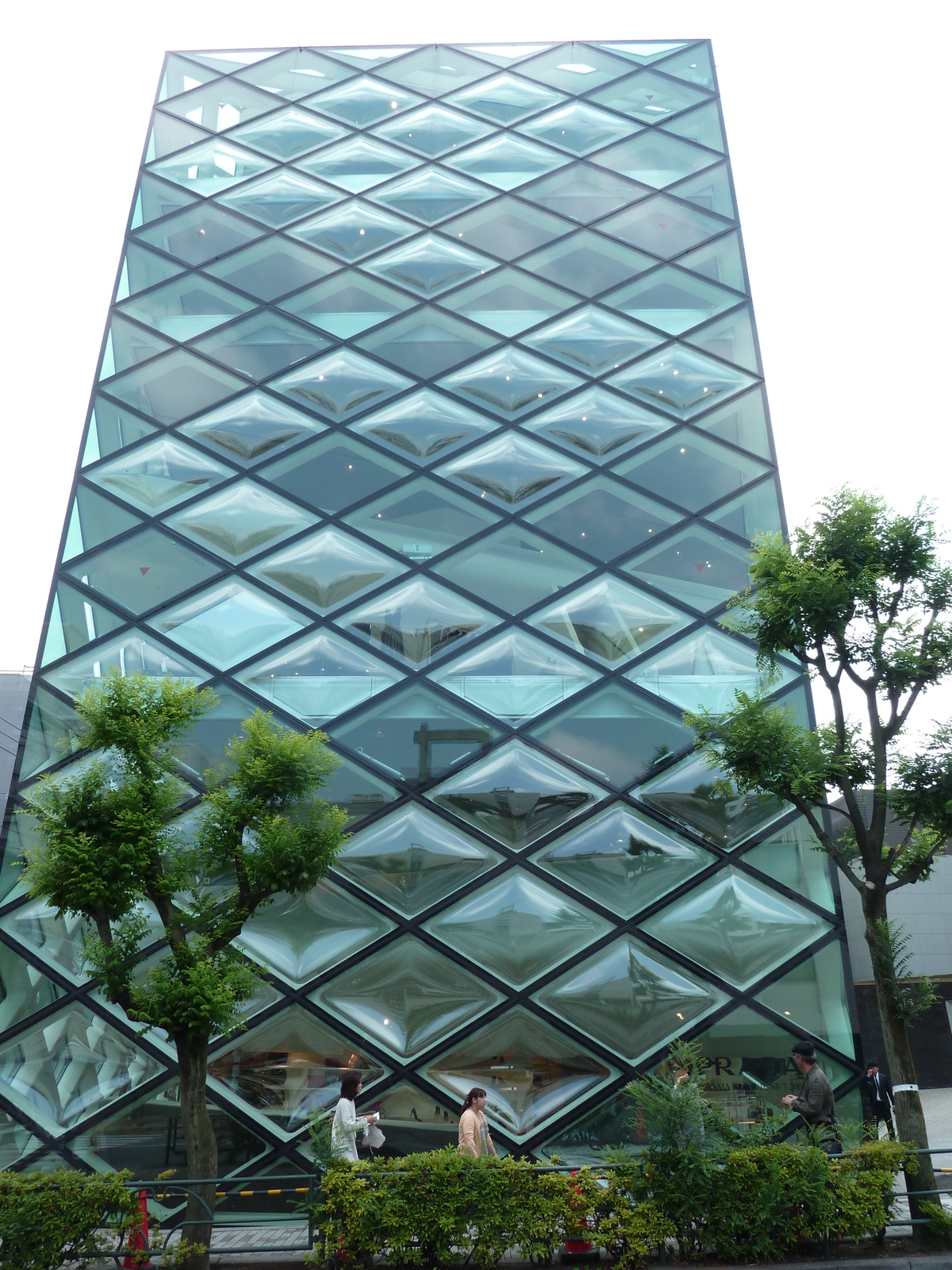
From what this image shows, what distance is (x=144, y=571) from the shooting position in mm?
11953

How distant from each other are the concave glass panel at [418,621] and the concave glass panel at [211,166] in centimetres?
807

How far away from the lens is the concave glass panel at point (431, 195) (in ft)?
48.2

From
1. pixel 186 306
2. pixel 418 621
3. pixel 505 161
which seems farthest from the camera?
pixel 505 161

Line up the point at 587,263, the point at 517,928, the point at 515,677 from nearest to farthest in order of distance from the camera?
1. the point at 517,928
2. the point at 515,677
3. the point at 587,263

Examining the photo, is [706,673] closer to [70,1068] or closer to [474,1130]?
[474,1130]

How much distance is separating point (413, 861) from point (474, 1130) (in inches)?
128

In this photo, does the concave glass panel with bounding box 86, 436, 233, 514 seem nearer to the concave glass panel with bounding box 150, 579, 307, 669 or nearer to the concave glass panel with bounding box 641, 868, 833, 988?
the concave glass panel with bounding box 150, 579, 307, 669

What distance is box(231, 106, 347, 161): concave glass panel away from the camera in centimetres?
1562

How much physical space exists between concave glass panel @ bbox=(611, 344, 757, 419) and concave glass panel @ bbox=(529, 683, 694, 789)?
433 cm

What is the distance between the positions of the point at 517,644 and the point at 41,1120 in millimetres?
7059

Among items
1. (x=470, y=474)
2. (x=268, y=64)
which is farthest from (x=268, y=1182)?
(x=268, y=64)

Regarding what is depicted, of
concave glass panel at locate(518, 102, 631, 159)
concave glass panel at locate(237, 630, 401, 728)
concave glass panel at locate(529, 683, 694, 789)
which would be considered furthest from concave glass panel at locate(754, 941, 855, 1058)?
concave glass panel at locate(518, 102, 631, 159)

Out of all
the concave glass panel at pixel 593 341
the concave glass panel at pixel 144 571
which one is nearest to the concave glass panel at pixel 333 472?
the concave glass panel at pixel 144 571

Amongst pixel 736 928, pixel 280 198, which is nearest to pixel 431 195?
pixel 280 198
